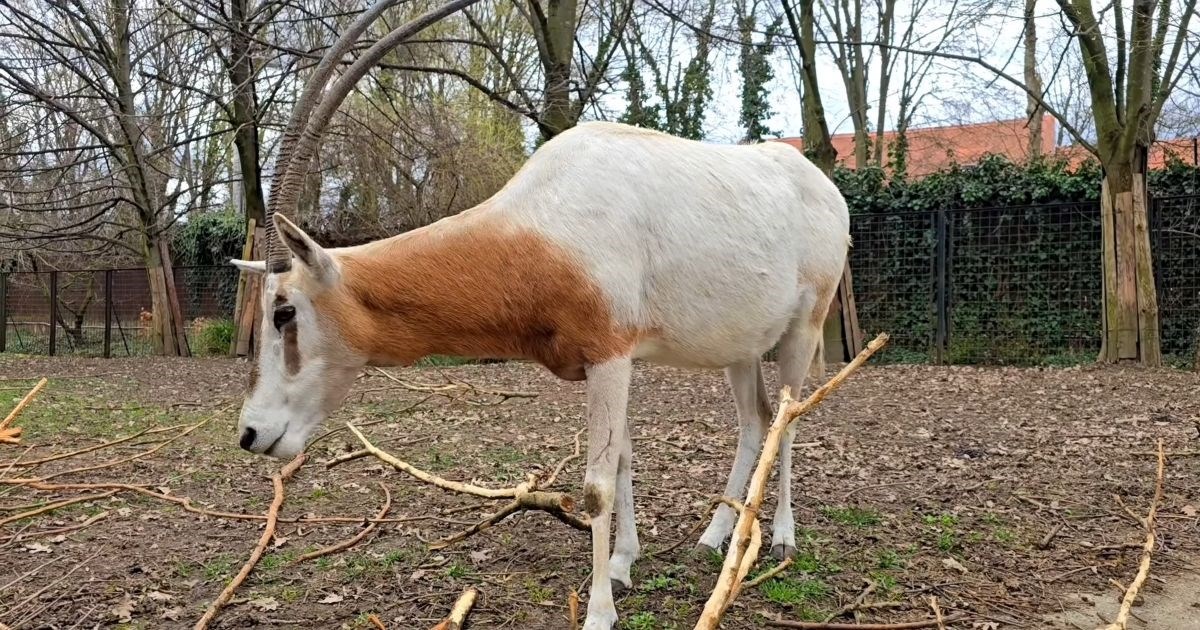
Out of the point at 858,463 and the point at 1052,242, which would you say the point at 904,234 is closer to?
the point at 1052,242

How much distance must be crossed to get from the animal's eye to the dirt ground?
0.85 metres

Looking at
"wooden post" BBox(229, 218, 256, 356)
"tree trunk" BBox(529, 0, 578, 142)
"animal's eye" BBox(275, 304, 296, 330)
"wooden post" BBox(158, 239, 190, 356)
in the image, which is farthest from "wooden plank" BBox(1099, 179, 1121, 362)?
"wooden post" BBox(158, 239, 190, 356)

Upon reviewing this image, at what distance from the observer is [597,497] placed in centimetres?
318

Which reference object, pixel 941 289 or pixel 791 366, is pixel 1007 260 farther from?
pixel 791 366

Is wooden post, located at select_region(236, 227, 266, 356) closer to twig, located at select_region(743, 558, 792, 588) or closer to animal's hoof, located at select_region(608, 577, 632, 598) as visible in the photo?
animal's hoof, located at select_region(608, 577, 632, 598)

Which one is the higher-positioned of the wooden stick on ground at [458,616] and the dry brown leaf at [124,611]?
the wooden stick on ground at [458,616]

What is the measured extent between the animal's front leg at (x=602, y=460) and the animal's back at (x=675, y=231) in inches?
9.0

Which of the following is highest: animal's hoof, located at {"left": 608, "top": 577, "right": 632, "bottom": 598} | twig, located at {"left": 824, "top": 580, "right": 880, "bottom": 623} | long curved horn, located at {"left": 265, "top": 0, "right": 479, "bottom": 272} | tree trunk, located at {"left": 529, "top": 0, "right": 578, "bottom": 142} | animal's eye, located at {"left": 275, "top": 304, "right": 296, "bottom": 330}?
tree trunk, located at {"left": 529, "top": 0, "right": 578, "bottom": 142}

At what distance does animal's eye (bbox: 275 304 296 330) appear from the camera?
10.6 ft

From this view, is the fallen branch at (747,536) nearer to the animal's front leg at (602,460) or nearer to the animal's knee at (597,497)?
the animal's front leg at (602,460)

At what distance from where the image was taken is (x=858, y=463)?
616cm

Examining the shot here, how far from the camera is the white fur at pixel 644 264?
10.5 ft

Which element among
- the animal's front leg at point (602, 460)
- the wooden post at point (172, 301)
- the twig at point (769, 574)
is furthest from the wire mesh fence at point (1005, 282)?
the wooden post at point (172, 301)

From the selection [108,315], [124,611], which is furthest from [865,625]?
[108,315]
